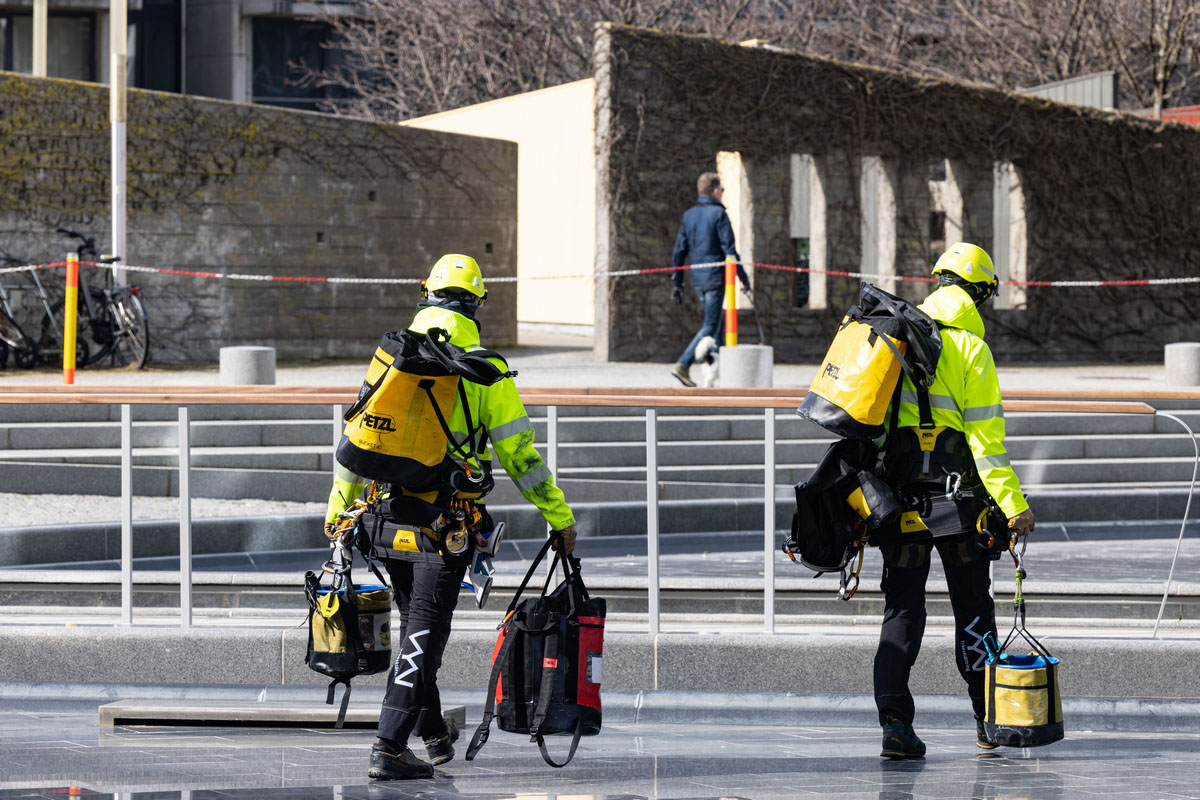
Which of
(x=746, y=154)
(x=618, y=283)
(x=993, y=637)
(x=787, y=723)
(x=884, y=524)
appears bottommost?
(x=787, y=723)

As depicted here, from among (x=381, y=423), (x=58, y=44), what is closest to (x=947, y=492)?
(x=381, y=423)

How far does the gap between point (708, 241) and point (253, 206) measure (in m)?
5.26

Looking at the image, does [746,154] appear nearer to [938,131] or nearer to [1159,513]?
[938,131]

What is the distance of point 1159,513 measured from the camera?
11602 mm

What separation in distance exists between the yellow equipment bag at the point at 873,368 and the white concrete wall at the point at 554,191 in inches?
604

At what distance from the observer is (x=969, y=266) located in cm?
571

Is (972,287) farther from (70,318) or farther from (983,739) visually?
(70,318)

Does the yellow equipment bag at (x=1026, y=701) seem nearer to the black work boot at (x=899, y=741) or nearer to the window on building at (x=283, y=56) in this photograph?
the black work boot at (x=899, y=741)

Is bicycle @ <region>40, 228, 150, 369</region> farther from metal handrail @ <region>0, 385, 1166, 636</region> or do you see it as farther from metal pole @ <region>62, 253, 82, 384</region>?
metal handrail @ <region>0, 385, 1166, 636</region>

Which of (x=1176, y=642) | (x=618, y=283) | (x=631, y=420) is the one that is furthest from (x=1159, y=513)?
(x=618, y=283)

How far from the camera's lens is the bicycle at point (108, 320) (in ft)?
51.3

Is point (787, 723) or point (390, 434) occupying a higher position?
point (390, 434)

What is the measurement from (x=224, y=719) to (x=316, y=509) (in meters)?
4.47

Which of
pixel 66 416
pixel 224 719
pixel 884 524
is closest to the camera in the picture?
pixel 884 524
